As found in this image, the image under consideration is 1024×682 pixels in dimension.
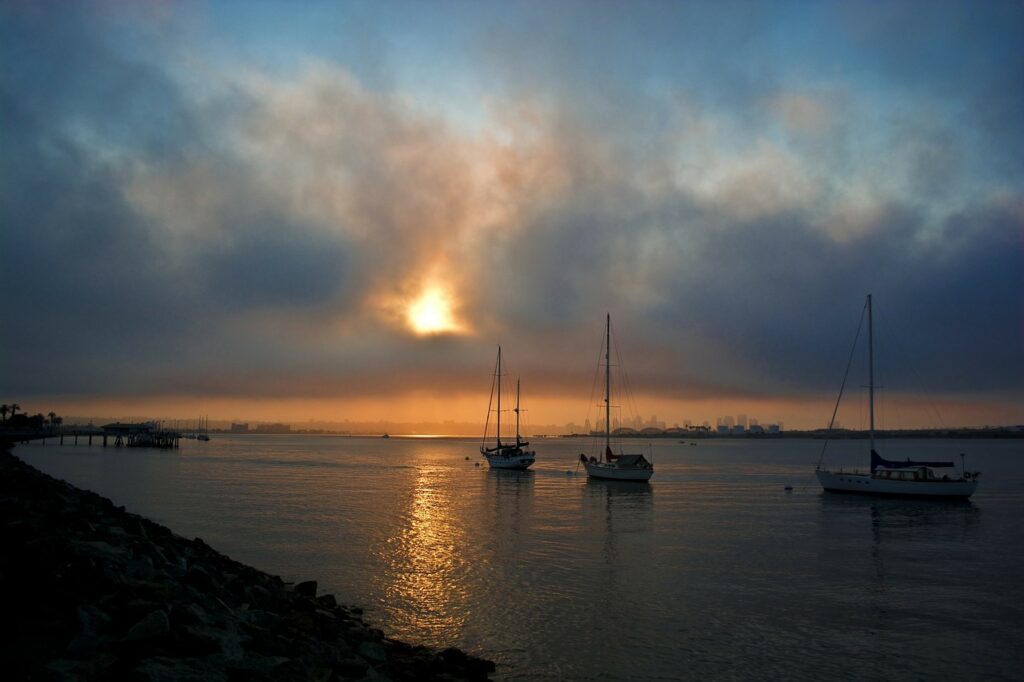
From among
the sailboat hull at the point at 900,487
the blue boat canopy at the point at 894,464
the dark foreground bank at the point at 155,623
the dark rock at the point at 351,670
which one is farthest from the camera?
the blue boat canopy at the point at 894,464

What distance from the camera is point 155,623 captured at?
33.1ft

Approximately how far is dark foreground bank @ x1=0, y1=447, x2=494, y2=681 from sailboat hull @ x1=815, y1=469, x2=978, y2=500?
53699 mm

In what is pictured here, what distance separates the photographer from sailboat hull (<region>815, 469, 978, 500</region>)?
5519 cm

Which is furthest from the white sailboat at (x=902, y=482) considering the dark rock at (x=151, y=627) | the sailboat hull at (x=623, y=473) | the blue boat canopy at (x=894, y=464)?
the dark rock at (x=151, y=627)

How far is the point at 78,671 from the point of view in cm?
852

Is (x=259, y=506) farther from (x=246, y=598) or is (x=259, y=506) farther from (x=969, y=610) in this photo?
(x=969, y=610)

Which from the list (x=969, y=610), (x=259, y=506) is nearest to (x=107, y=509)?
(x=259, y=506)

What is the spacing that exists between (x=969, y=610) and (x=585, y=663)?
1344cm

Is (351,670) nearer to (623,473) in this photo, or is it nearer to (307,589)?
(307,589)

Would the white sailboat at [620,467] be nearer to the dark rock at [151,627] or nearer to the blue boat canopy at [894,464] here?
the blue boat canopy at [894,464]

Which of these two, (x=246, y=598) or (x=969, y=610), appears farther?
(x=969, y=610)

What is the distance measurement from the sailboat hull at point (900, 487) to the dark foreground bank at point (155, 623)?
53699 mm

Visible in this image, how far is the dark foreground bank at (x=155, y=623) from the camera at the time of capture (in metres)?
9.22

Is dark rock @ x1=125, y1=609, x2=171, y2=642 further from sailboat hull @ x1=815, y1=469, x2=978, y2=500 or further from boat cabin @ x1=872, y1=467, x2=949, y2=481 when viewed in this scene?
boat cabin @ x1=872, y1=467, x2=949, y2=481
